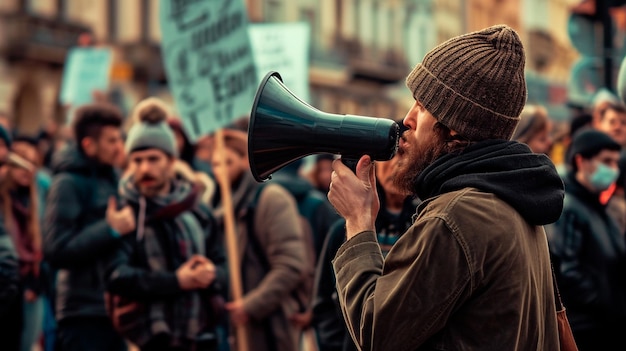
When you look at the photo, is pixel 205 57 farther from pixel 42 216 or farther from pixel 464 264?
pixel 464 264

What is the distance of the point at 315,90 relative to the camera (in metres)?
46.1

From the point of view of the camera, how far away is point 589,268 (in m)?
6.57

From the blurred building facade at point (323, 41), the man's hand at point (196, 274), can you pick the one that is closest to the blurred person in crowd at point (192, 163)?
the man's hand at point (196, 274)

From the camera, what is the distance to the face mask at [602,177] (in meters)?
6.82

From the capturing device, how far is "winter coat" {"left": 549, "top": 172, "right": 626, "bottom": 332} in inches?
254

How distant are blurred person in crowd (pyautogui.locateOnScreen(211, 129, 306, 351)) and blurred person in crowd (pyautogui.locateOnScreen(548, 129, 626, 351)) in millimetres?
1444

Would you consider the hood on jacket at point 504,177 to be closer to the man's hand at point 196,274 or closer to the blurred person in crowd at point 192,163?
the man's hand at point 196,274

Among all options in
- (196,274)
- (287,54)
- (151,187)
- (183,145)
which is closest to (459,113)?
(196,274)

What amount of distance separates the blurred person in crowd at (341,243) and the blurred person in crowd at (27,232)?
3241 mm

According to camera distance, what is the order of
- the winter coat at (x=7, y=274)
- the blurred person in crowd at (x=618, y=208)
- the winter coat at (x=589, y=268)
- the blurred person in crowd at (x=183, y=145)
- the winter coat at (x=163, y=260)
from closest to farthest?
1. the winter coat at (x=7, y=274)
2. the winter coat at (x=163, y=260)
3. the winter coat at (x=589, y=268)
4. the blurred person in crowd at (x=618, y=208)
5. the blurred person in crowd at (x=183, y=145)

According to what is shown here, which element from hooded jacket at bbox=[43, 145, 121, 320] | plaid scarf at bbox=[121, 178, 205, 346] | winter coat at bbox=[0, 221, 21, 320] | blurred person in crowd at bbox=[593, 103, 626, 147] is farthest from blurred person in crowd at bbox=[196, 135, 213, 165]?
winter coat at bbox=[0, 221, 21, 320]

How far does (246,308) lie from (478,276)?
14.0 ft

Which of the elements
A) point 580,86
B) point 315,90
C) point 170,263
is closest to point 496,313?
point 170,263

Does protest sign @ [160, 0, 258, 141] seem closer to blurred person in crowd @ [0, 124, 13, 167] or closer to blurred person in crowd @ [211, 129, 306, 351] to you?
blurred person in crowd @ [211, 129, 306, 351]
